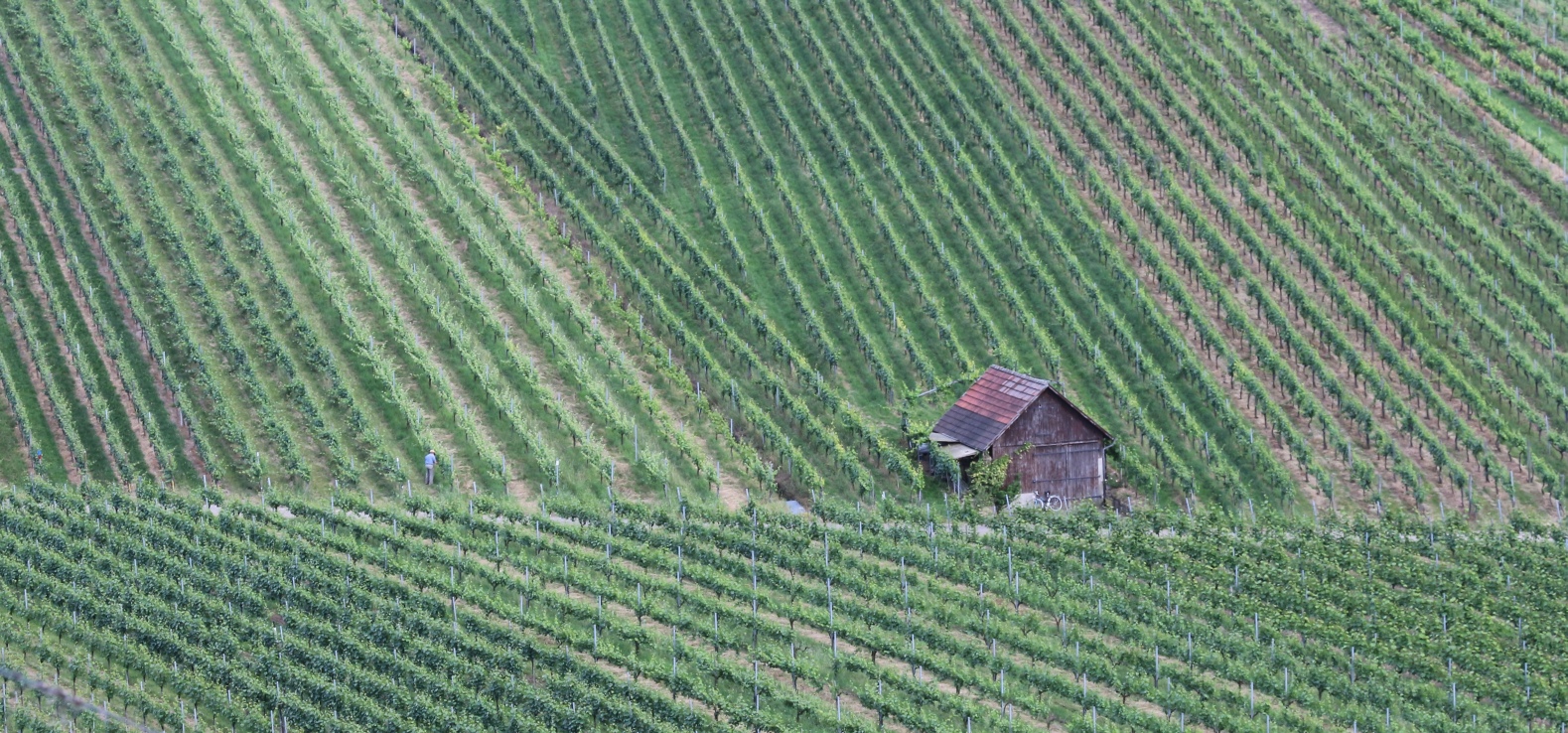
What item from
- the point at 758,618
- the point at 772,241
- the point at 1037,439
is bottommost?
the point at 758,618

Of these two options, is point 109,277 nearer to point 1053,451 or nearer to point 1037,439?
point 1037,439

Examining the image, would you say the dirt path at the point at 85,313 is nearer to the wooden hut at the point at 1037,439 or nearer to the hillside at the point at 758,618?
the hillside at the point at 758,618

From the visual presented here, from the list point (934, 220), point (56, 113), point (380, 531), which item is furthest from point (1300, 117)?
point (56, 113)

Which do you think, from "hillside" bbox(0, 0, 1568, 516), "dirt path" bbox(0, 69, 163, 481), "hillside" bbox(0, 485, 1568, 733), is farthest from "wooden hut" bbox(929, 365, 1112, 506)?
"dirt path" bbox(0, 69, 163, 481)

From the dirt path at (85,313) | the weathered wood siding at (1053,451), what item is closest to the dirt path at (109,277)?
the dirt path at (85,313)

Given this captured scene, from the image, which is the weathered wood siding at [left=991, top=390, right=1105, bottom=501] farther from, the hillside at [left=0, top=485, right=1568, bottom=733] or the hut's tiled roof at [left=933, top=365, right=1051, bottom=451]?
the hillside at [left=0, top=485, right=1568, bottom=733]

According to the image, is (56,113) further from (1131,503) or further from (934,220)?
(1131,503)

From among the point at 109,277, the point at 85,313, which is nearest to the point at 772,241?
the point at 109,277
